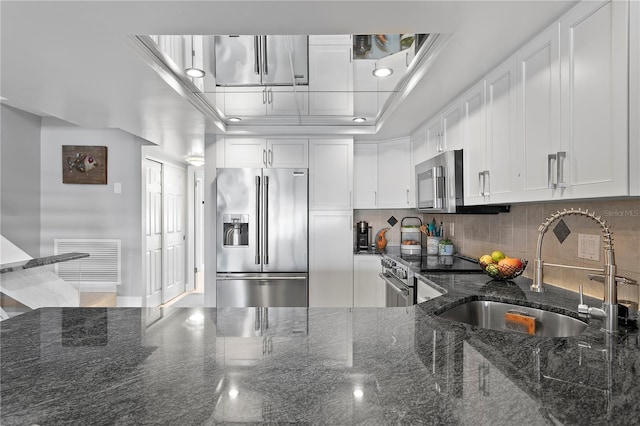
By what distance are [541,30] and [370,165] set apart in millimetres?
2559

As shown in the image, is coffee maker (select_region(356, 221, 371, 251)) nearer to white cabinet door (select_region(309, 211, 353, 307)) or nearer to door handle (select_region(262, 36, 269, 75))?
white cabinet door (select_region(309, 211, 353, 307))

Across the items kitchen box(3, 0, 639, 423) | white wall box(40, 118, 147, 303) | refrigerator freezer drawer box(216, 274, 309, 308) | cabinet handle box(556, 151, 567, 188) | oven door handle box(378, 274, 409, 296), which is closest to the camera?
kitchen box(3, 0, 639, 423)

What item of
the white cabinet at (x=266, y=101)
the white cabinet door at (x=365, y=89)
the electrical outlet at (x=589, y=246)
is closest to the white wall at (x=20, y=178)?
the white cabinet at (x=266, y=101)

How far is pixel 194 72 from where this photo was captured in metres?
2.38

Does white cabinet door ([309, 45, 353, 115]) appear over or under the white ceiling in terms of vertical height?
over

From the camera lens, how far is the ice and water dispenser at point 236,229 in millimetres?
3678

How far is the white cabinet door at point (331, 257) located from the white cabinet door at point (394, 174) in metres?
0.57

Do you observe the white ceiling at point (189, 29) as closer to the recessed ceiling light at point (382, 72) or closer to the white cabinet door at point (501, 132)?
the white cabinet door at point (501, 132)

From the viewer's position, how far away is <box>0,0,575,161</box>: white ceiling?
1.54m

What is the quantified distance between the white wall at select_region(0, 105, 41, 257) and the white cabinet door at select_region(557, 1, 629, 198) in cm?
509

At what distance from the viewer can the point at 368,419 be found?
2.21 feet

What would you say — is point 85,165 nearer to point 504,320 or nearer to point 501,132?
point 501,132

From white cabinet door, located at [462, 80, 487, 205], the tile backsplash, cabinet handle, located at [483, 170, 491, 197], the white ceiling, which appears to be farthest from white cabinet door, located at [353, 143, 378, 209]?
cabinet handle, located at [483, 170, 491, 197]

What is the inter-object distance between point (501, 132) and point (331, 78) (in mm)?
1129
